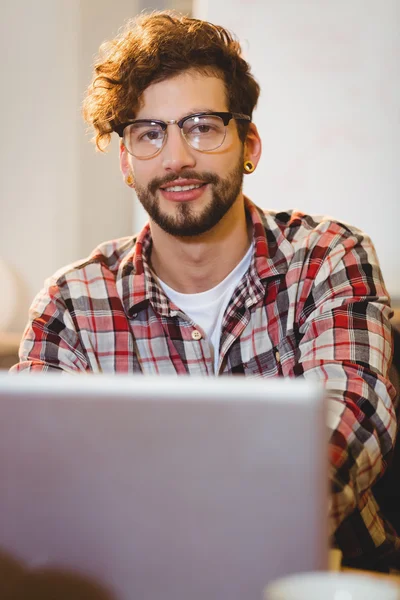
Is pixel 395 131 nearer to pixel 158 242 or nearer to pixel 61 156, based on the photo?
pixel 158 242

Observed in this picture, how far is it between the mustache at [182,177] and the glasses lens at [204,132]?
0.06 meters

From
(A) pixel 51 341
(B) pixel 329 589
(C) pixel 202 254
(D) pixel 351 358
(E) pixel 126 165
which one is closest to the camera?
(B) pixel 329 589

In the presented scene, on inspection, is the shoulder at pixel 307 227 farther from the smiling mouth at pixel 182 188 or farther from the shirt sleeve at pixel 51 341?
the shirt sleeve at pixel 51 341

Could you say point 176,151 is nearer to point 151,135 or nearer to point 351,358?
point 151,135

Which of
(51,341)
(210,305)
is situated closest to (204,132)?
(210,305)

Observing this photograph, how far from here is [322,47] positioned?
2.43 metres

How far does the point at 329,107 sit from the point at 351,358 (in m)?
1.31

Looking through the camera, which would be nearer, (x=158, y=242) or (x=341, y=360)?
(x=341, y=360)

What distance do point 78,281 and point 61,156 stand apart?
4.11 ft

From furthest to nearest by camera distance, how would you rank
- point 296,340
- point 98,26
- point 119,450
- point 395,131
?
point 98,26, point 395,131, point 296,340, point 119,450

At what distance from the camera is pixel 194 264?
5.65 feet

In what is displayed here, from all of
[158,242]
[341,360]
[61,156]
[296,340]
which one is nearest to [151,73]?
[158,242]

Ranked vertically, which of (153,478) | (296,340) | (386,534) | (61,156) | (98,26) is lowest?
(386,534)

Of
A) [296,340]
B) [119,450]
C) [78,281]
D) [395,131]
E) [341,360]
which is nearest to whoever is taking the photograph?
[119,450]
